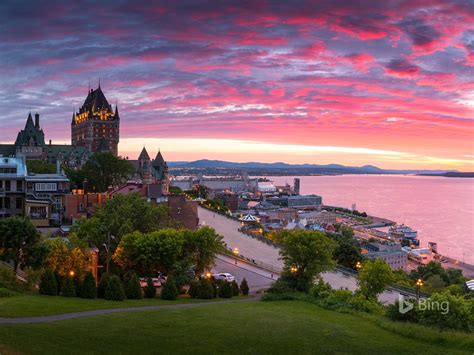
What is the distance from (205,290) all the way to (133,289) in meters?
4.14

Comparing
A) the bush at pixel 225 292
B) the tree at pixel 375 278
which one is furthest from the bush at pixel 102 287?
the tree at pixel 375 278

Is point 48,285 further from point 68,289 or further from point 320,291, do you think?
point 320,291

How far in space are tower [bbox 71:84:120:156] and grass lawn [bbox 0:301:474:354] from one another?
433 ft

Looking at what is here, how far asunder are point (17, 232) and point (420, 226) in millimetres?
141910

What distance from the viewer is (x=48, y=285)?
2478 centimetres

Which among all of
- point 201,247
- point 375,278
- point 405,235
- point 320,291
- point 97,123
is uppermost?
point 97,123

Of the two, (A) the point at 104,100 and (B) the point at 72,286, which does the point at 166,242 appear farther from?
(A) the point at 104,100

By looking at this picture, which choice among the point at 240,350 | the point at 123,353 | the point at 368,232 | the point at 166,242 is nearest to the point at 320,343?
the point at 240,350

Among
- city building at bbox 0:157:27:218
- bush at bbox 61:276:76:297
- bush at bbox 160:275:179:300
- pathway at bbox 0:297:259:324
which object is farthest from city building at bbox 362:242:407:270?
bush at bbox 61:276:76:297

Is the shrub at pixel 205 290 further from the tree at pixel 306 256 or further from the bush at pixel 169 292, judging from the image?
the tree at pixel 306 256

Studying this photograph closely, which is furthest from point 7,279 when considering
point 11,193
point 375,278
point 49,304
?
point 375,278

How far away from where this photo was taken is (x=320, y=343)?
61.7ft

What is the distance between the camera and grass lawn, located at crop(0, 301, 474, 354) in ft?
56.0

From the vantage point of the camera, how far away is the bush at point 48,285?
24750mm
